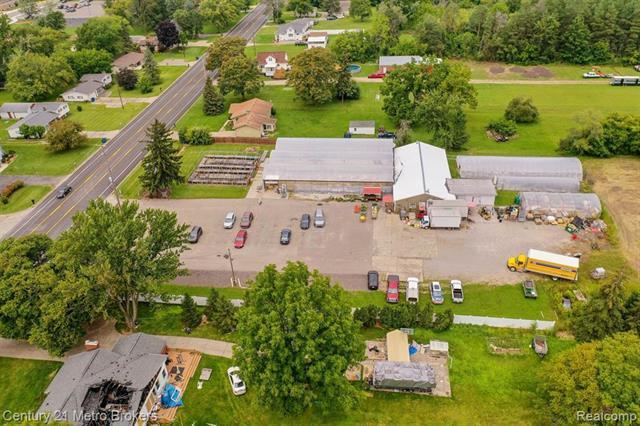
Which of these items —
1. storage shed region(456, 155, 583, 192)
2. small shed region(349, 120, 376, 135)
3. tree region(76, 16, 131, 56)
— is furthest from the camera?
tree region(76, 16, 131, 56)

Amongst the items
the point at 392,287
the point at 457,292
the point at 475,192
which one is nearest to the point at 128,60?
the point at 475,192

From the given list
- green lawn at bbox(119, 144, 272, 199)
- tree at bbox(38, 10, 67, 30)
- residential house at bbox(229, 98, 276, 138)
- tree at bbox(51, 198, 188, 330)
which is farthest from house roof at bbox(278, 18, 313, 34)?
tree at bbox(51, 198, 188, 330)

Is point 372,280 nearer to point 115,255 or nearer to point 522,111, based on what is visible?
point 115,255

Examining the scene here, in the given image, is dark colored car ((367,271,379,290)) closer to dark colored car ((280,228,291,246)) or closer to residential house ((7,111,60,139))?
dark colored car ((280,228,291,246))

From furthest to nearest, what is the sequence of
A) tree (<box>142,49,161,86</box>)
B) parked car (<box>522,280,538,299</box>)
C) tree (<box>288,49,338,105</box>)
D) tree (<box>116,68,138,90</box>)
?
tree (<box>142,49,161,86</box>) < tree (<box>116,68,138,90</box>) < tree (<box>288,49,338,105</box>) < parked car (<box>522,280,538,299</box>)

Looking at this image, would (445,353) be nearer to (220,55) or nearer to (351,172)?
(351,172)

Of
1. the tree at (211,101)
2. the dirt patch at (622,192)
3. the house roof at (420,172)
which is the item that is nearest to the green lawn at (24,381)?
the house roof at (420,172)

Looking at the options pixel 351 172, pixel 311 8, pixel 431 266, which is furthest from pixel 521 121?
pixel 311 8
